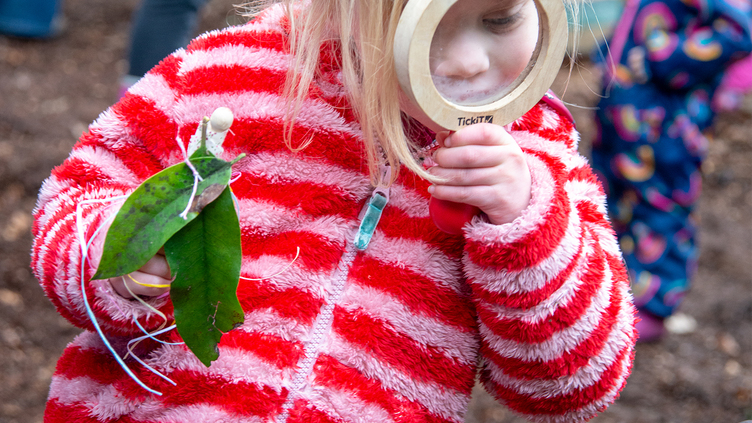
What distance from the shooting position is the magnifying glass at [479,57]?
0.72 metres

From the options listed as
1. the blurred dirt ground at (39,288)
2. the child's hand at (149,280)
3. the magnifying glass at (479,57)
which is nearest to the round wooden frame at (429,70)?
the magnifying glass at (479,57)

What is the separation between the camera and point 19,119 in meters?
3.18

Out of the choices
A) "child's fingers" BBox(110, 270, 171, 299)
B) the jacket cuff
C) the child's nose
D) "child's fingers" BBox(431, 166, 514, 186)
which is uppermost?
the child's nose

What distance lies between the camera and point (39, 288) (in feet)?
7.64

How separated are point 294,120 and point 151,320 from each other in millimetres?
355

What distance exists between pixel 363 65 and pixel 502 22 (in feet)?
0.63

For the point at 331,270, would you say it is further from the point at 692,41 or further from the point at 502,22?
the point at 692,41

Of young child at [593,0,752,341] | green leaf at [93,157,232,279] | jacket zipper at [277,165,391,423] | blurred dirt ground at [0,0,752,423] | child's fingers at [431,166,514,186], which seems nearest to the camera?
green leaf at [93,157,232,279]

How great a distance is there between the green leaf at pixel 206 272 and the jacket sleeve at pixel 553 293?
326mm

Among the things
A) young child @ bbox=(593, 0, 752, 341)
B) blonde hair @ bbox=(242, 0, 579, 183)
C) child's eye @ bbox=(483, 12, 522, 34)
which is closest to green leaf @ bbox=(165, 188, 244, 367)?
blonde hair @ bbox=(242, 0, 579, 183)

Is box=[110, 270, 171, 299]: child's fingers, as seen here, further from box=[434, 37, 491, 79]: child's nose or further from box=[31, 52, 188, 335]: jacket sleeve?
box=[434, 37, 491, 79]: child's nose

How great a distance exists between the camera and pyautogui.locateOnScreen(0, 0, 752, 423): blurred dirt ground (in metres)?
2.17

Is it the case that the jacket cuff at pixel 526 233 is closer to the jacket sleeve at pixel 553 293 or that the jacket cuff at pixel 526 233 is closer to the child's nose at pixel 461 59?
the jacket sleeve at pixel 553 293

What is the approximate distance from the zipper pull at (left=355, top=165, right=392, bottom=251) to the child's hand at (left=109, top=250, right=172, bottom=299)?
28 cm
